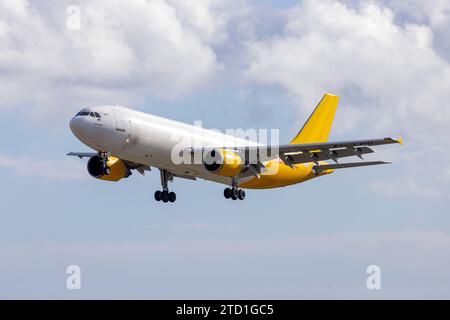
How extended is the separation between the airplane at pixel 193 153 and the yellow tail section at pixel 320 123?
4156 mm

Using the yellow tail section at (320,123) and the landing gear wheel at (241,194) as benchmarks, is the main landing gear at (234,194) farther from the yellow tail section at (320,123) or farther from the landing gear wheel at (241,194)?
the yellow tail section at (320,123)

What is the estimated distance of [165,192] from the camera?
248 feet

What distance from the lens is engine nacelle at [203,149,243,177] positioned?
229ft

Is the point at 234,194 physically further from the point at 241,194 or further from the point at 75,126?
the point at 75,126

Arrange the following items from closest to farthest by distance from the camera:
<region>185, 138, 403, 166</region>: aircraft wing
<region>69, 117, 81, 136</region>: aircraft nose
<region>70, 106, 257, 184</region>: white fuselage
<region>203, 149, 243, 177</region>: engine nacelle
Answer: <region>69, 117, 81, 136</region>: aircraft nose → <region>70, 106, 257, 184</region>: white fuselage → <region>185, 138, 403, 166</region>: aircraft wing → <region>203, 149, 243, 177</region>: engine nacelle

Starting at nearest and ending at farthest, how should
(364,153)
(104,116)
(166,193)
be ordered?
(104,116), (364,153), (166,193)

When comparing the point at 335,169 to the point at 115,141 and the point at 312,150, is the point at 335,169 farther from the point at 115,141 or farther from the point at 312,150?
the point at 115,141

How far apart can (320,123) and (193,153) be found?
18.6 m

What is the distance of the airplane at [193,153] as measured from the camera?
65750 millimetres

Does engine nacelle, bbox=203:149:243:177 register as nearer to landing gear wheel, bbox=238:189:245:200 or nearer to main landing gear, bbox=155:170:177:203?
landing gear wheel, bbox=238:189:245:200

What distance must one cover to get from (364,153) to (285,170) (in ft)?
26.0

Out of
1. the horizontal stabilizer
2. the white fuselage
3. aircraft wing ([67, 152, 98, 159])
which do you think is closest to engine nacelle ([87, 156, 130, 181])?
aircraft wing ([67, 152, 98, 159])

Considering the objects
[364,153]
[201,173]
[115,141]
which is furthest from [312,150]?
[115,141]

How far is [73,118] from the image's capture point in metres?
65.9
